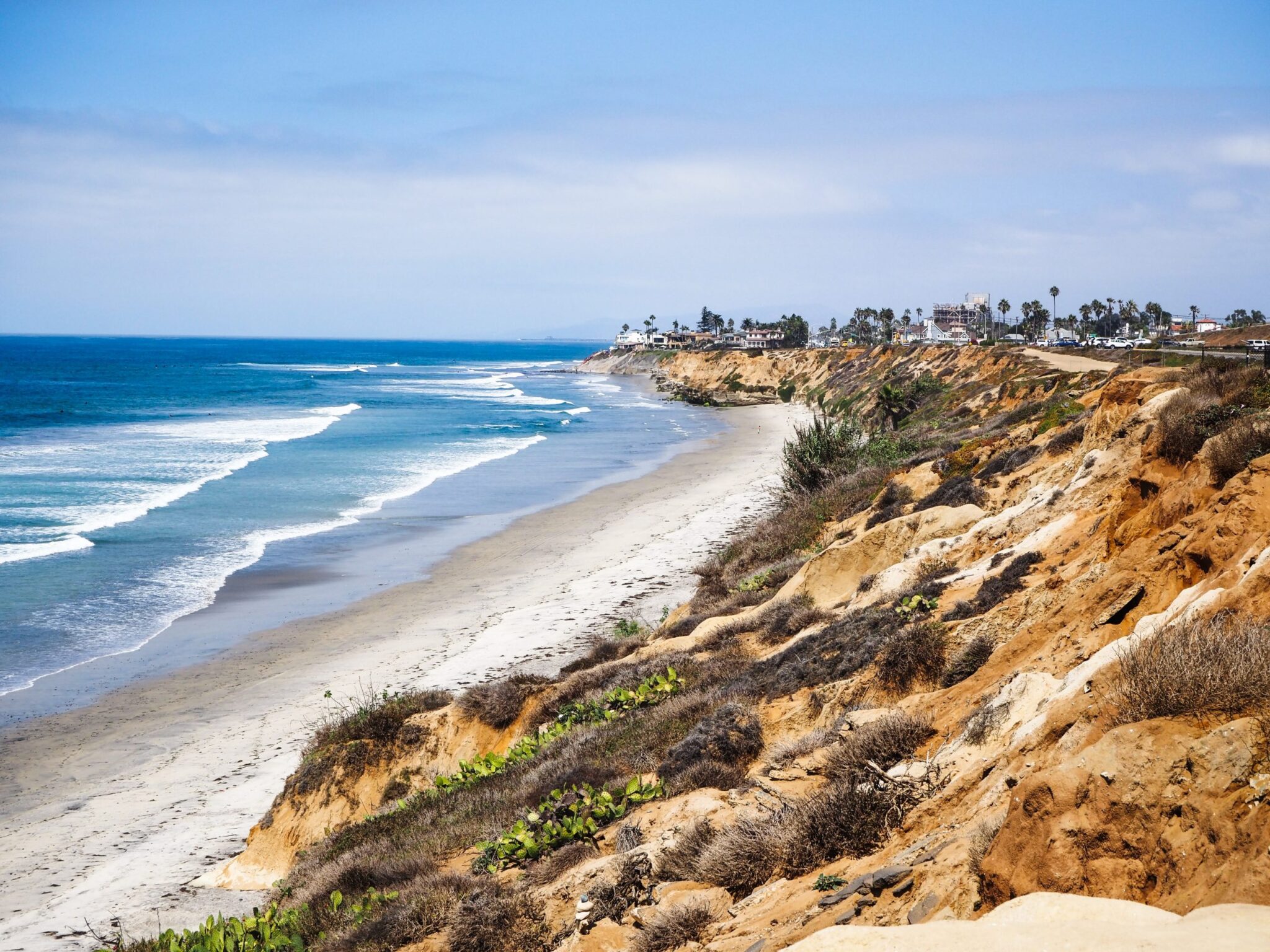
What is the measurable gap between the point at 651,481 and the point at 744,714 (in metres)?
31.9

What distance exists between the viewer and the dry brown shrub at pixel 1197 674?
4.52m

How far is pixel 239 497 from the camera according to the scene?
3703cm

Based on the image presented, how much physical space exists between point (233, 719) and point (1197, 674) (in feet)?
53.9

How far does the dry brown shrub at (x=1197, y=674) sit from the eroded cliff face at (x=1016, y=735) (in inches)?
3.7

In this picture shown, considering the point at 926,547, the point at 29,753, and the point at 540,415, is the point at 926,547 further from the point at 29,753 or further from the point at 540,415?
the point at 540,415

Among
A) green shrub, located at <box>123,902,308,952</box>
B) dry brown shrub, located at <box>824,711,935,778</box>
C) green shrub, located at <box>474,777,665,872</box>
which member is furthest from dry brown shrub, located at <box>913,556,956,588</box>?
green shrub, located at <box>123,902,308,952</box>

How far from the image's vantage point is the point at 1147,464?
10.5 meters

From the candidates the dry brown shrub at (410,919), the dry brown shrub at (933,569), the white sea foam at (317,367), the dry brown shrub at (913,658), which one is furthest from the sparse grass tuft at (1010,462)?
the white sea foam at (317,367)

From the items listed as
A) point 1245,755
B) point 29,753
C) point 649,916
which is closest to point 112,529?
point 29,753

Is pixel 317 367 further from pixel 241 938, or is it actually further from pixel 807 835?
pixel 807 835

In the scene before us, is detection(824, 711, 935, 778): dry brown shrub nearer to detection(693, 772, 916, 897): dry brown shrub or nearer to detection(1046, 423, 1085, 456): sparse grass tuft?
detection(693, 772, 916, 897): dry brown shrub

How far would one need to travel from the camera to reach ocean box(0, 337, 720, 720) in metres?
22.4

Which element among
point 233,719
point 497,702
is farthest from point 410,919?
point 233,719

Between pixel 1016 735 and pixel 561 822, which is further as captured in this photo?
pixel 561 822
